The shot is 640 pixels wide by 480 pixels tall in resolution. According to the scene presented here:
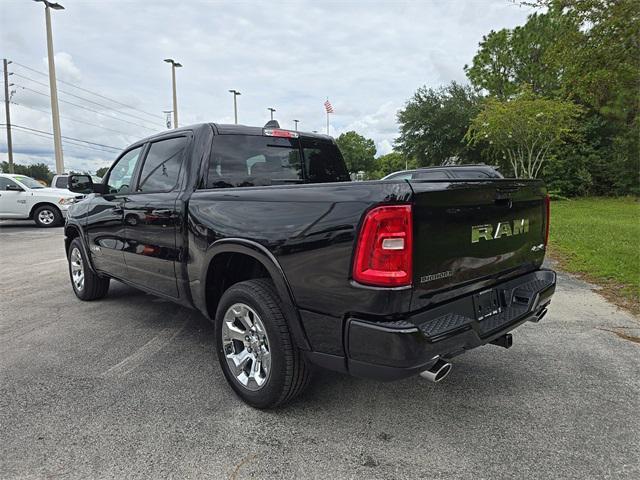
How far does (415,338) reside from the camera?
82.5 inches

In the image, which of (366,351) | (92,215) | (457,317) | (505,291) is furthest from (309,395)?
(92,215)

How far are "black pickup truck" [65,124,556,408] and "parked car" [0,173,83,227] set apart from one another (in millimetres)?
12032

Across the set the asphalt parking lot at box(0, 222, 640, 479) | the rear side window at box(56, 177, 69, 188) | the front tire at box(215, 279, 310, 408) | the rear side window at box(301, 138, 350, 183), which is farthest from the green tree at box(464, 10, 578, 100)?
the front tire at box(215, 279, 310, 408)

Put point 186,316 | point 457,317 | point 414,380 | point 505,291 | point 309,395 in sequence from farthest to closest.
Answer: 1. point 186,316
2. point 414,380
3. point 309,395
4. point 505,291
5. point 457,317

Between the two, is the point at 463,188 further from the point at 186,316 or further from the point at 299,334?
the point at 186,316

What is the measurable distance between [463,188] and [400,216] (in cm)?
51

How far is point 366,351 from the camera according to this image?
85.8 inches

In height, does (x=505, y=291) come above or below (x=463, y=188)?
below

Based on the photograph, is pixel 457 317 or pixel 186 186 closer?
pixel 457 317

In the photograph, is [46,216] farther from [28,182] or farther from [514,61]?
[514,61]

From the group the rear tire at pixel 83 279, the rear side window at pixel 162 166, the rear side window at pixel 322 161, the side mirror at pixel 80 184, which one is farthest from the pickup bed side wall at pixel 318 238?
the rear tire at pixel 83 279

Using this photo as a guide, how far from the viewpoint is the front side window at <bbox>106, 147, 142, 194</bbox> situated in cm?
434

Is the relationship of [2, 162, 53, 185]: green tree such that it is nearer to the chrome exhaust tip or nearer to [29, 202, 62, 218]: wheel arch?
[29, 202, 62, 218]: wheel arch

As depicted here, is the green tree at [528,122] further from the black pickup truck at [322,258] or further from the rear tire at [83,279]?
the rear tire at [83,279]
